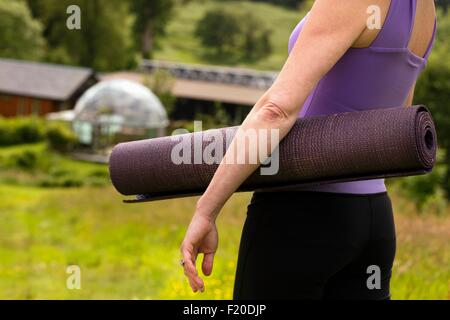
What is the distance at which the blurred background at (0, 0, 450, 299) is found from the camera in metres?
8.13

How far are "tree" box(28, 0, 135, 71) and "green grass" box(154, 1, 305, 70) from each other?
36997mm

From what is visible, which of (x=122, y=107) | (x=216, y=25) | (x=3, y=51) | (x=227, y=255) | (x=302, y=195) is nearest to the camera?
(x=302, y=195)

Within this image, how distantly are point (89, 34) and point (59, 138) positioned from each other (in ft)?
105

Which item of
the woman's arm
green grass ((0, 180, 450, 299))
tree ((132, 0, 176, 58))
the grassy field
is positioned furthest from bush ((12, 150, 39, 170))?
tree ((132, 0, 176, 58))

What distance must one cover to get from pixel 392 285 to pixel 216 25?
4850 inches

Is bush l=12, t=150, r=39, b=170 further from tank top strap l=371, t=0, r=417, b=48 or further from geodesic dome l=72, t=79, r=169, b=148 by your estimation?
tank top strap l=371, t=0, r=417, b=48

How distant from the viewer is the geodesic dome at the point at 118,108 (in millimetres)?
40469

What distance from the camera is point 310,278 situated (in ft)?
6.64

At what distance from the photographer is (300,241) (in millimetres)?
2008

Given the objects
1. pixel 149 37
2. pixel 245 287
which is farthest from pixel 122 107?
pixel 149 37

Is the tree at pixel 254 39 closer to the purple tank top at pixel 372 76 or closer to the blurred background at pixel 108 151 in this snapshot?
the blurred background at pixel 108 151

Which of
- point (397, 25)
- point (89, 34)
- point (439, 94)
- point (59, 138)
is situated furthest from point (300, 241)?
point (89, 34)

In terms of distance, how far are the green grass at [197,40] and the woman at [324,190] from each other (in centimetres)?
10765

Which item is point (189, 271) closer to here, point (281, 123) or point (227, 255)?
point (281, 123)
